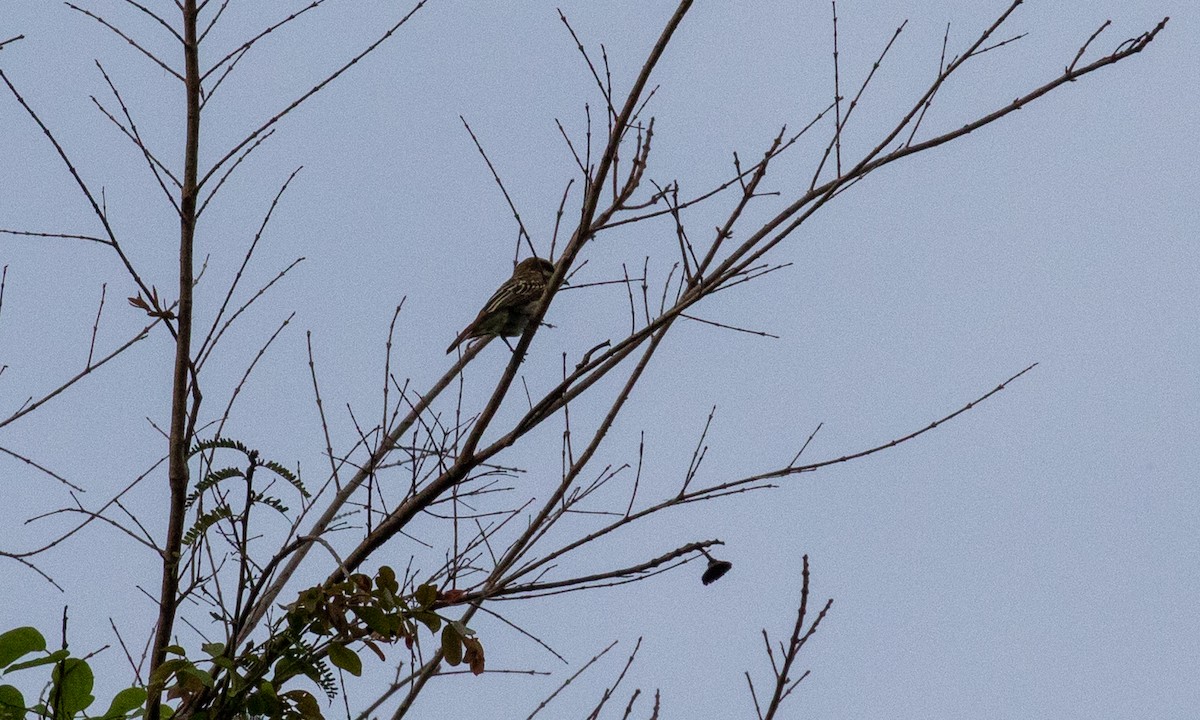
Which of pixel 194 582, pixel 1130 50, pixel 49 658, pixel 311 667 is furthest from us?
pixel 194 582

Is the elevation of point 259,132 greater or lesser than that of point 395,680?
greater

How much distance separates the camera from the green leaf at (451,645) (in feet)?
13.4

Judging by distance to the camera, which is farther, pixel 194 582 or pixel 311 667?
pixel 194 582

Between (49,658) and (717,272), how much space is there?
2.36 meters

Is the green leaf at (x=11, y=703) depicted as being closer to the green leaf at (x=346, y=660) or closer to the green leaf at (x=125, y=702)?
the green leaf at (x=125, y=702)

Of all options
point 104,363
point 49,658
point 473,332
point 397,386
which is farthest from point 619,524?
point 473,332

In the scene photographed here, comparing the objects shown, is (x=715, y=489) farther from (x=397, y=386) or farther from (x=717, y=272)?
(x=397, y=386)

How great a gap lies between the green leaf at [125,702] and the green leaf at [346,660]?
549mm

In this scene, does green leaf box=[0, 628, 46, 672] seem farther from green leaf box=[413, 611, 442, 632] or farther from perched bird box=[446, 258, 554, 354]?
perched bird box=[446, 258, 554, 354]

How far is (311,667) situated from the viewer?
13.3ft

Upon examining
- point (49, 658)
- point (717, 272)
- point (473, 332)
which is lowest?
point (49, 658)

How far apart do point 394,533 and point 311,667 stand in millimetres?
729

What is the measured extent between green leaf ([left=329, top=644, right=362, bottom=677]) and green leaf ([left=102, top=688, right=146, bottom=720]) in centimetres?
55

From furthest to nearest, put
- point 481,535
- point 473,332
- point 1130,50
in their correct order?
point 473,332 < point 481,535 < point 1130,50
